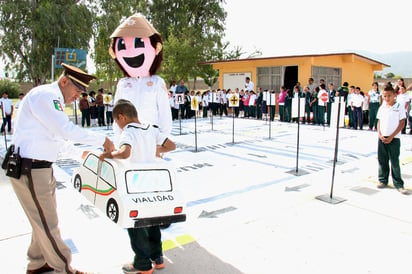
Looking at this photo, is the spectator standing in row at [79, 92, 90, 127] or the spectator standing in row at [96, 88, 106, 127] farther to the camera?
→ the spectator standing in row at [96, 88, 106, 127]

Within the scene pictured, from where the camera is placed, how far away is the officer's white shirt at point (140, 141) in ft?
8.65

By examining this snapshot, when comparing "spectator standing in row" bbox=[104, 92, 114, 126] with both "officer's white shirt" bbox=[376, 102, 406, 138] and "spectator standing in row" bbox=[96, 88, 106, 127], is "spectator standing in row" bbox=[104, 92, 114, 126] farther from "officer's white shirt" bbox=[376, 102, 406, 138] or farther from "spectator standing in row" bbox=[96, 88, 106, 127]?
"officer's white shirt" bbox=[376, 102, 406, 138]

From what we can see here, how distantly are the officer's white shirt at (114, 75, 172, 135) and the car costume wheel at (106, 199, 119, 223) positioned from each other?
0.95 meters

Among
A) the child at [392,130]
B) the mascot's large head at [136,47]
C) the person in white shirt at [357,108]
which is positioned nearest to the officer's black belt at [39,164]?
the mascot's large head at [136,47]

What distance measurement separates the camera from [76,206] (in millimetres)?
4523

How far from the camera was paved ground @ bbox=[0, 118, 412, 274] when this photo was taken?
308cm

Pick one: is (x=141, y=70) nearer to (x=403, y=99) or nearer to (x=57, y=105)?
(x=57, y=105)

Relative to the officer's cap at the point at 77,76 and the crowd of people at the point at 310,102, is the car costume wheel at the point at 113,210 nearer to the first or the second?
the officer's cap at the point at 77,76

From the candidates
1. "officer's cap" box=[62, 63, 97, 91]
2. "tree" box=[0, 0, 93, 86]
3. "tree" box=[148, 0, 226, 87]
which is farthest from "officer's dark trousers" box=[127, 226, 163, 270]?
"tree" box=[148, 0, 226, 87]

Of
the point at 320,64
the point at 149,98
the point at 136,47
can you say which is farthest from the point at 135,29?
the point at 320,64

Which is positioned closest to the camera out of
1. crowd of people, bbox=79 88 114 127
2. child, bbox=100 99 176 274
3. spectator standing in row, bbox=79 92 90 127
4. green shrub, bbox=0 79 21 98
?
child, bbox=100 99 176 274

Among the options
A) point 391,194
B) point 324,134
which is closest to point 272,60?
point 324,134

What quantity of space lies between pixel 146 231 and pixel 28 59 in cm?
2211

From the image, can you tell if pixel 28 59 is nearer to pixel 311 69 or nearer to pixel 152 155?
pixel 311 69
